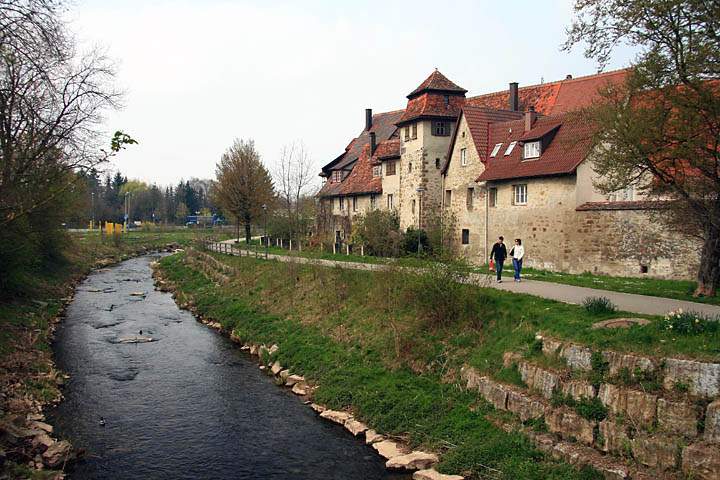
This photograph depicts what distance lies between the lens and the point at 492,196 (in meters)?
31.1

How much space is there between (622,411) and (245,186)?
132 ft

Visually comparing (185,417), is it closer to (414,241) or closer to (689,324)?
(689,324)

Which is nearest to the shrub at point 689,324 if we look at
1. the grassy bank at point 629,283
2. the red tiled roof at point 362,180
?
the grassy bank at point 629,283

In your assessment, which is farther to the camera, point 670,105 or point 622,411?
point 670,105

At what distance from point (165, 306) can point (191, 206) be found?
101m

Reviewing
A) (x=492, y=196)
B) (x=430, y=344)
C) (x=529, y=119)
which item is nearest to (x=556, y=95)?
(x=529, y=119)

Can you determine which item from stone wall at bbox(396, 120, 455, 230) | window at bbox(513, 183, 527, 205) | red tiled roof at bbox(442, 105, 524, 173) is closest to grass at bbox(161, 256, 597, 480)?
window at bbox(513, 183, 527, 205)

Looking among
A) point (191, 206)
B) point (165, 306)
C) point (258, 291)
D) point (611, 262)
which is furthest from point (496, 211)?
point (191, 206)

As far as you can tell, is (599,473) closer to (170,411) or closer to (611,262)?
(170,411)

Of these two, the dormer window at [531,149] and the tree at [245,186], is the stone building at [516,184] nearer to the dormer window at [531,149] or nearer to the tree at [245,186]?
the dormer window at [531,149]

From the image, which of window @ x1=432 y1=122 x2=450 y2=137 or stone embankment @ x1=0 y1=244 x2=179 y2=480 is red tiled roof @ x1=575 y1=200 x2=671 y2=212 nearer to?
window @ x1=432 y1=122 x2=450 y2=137

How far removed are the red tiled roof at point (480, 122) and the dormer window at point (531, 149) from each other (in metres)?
3.16

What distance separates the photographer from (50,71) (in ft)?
47.4

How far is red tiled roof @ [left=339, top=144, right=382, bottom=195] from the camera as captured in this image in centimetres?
4375
